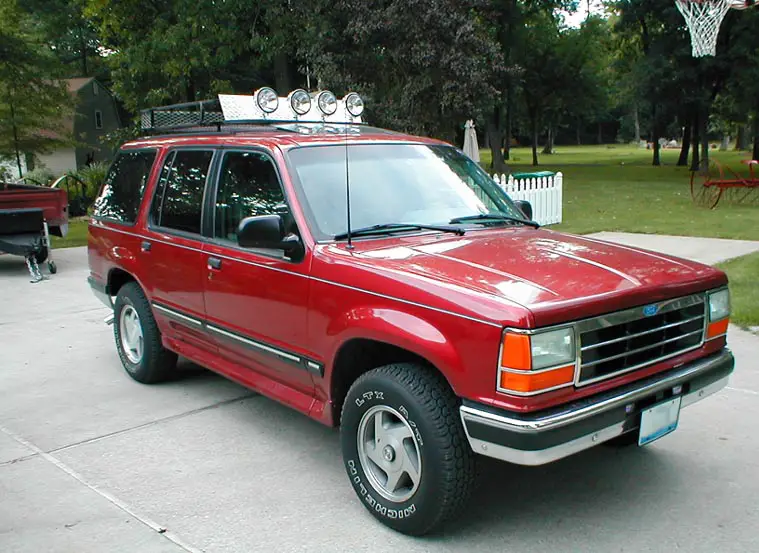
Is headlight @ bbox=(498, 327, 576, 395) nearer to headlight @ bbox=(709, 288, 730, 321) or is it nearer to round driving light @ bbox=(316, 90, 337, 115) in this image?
headlight @ bbox=(709, 288, 730, 321)

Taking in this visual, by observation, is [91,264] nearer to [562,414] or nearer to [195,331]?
[195,331]

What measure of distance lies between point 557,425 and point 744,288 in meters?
6.29

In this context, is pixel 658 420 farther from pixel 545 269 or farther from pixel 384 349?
pixel 384 349

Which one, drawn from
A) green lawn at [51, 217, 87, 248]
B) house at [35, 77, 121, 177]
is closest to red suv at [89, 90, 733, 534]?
green lawn at [51, 217, 87, 248]

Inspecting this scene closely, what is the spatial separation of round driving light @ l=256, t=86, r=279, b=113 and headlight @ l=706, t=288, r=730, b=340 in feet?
10.7

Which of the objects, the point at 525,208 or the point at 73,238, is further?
the point at 73,238

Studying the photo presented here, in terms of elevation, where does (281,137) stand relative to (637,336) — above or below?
above

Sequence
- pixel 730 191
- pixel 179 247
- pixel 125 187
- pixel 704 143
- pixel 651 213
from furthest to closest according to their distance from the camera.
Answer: pixel 704 143 < pixel 730 191 < pixel 651 213 < pixel 125 187 < pixel 179 247

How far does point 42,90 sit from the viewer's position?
741 inches

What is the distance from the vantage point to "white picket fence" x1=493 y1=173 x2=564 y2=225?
15195 millimetres

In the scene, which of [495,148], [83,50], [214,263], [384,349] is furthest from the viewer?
[83,50]

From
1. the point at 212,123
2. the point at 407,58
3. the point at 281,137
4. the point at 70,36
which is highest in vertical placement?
the point at 70,36

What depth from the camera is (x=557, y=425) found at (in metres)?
3.07

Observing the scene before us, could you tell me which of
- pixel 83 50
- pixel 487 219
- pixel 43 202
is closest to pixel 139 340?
pixel 487 219
